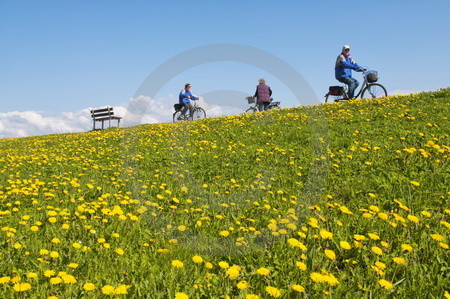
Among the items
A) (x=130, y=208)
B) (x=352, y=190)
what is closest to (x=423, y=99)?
(x=352, y=190)

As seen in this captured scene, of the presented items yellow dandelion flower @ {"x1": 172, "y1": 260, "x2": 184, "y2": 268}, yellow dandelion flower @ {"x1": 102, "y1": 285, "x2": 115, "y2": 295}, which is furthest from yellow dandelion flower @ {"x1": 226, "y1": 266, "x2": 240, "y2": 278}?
yellow dandelion flower @ {"x1": 102, "y1": 285, "x2": 115, "y2": 295}

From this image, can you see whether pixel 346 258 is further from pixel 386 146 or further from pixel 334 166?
pixel 386 146

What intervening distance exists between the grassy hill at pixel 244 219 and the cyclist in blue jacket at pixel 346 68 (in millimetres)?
5097

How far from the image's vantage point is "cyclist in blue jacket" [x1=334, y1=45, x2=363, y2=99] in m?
13.6

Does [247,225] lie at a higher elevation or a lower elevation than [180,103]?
lower

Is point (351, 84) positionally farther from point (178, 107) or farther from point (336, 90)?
point (178, 107)

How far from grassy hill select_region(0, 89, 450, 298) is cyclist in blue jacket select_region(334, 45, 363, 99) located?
16.7ft

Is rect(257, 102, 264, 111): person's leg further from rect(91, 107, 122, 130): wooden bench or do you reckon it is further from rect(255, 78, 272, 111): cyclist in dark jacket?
rect(91, 107, 122, 130): wooden bench

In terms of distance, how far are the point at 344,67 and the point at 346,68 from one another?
11 cm

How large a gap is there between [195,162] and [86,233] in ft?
12.9

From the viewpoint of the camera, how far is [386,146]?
7117 millimetres

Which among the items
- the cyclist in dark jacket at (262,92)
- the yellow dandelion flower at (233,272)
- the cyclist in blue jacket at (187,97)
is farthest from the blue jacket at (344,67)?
the yellow dandelion flower at (233,272)

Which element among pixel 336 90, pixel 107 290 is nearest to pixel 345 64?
pixel 336 90

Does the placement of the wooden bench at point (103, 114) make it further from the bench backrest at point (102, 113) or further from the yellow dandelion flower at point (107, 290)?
the yellow dandelion flower at point (107, 290)
